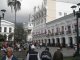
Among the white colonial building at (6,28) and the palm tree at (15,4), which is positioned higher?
the palm tree at (15,4)

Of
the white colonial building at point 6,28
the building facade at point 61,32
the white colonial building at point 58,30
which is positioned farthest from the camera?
the white colonial building at point 6,28

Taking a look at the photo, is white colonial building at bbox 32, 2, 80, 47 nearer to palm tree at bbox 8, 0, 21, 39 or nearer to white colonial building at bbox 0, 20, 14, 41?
white colonial building at bbox 0, 20, 14, 41

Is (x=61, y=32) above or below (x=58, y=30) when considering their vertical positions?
below

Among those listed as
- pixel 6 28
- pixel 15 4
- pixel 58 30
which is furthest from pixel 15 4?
pixel 6 28

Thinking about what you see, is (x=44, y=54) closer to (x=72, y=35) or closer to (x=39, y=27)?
(x=72, y=35)

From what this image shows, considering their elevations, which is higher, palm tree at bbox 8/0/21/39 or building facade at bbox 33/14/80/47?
palm tree at bbox 8/0/21/39

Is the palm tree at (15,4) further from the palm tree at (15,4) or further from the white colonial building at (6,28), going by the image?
the white colonial building at (6,28)

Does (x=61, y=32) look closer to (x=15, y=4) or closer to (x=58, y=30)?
(x=58, y=30)

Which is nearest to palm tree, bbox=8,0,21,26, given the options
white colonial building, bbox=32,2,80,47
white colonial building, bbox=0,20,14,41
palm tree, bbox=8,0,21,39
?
palm tree, bbox=8,0,21,39

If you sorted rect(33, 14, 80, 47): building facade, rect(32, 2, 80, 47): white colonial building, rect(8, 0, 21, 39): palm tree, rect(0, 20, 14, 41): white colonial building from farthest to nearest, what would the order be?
rect(0, 20, 14, 41): white colonial building → rect(32, 2, 80, 47): white colonial building → rect(33, 14, 80, 47): building facade → rect(8, 0, 21, 39): palm tree

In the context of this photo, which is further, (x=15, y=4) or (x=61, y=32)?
(x=61, y=32)

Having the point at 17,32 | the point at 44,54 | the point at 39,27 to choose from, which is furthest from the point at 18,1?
the point at 39,27

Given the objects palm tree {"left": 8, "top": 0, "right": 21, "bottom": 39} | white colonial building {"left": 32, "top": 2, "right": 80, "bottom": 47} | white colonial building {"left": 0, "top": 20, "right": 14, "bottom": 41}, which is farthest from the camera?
white colonial building {"left": 0, "top": 20, "right": 14, "bottom": 41}

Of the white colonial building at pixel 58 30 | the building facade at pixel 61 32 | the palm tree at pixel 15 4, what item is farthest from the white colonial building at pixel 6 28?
the palm tree at pixel 15 4
